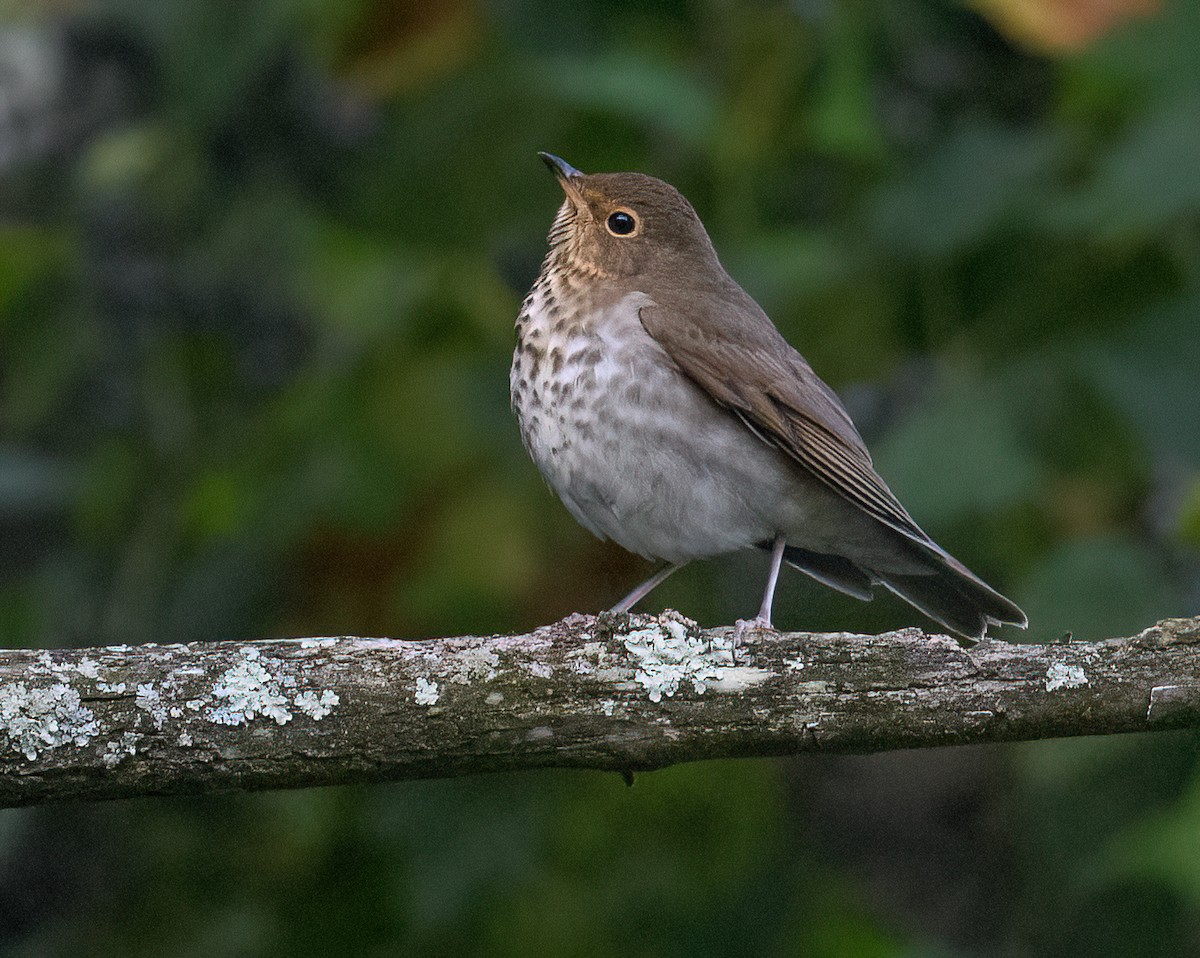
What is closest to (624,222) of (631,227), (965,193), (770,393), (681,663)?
(631,227)

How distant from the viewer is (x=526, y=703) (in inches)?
101

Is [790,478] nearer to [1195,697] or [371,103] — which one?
[1195,697]

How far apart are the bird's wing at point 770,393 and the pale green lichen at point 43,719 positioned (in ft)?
5.56

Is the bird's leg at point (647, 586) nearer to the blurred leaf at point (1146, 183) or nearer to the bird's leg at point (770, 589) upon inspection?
the bird's leg at point (770, 589)

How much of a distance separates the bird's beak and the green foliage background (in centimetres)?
19

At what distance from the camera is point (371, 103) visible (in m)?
5.39

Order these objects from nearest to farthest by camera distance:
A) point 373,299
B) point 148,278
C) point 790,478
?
1. point 790,478
2. point 373,299
3. point 148,278

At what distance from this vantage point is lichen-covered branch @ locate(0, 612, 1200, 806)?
2.49 meters

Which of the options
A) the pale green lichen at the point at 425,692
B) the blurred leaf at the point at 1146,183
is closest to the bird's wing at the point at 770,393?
the blurred leaf at the point at 1146,183

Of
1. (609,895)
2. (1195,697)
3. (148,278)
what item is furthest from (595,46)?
(1195,697)

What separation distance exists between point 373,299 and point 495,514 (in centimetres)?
109

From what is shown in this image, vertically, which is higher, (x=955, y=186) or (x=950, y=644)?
(x=955, y=186)

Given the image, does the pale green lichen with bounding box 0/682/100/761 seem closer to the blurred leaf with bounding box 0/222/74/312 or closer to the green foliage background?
the green foliage background

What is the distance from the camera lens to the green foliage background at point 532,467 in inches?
151
